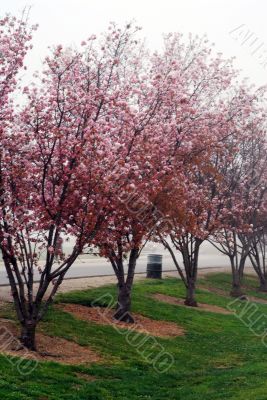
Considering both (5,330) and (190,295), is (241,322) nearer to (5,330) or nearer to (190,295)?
(190,295)

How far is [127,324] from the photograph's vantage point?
18.7 m

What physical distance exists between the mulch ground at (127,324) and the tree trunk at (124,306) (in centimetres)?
21

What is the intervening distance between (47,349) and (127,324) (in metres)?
5.13

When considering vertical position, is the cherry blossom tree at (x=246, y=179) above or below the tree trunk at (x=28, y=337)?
above

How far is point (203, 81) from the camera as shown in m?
22.1

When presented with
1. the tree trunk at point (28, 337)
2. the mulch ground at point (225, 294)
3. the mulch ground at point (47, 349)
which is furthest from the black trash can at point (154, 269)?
the tree trunk at point (28, 337)

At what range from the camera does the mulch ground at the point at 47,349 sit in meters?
13.1

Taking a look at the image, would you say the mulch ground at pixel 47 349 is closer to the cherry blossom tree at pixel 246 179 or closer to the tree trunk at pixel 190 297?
the tree trunk at pixel 190 297

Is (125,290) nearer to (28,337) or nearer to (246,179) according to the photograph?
(28,337)

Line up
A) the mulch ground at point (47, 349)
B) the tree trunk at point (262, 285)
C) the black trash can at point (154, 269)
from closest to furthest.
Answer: the mulch ground at point (47, 349) → the black trash can at point (154, 269) → the tree trunk at point (262, 285)

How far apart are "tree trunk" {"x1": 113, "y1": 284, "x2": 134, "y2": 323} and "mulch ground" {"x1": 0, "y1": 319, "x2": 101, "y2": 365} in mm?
4148

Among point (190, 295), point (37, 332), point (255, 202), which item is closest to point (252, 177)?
point (255, 202)

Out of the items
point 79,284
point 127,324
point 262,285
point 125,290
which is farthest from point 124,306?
point 262,285

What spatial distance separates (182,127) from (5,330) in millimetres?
8681
